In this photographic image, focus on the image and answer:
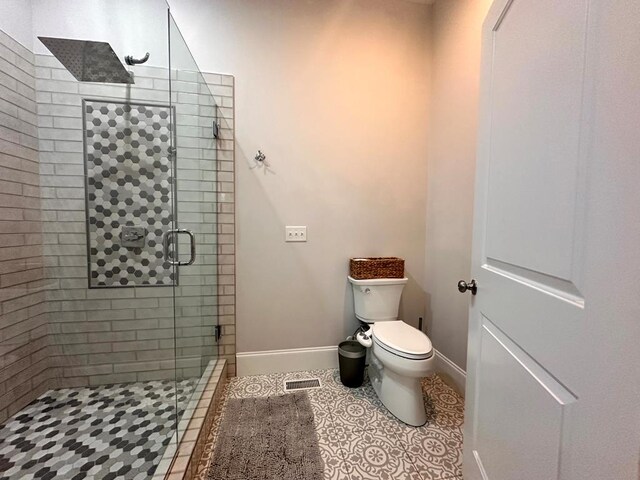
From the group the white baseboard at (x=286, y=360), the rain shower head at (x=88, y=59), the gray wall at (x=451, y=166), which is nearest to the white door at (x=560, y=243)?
the gray wall at (x=451, y=166)

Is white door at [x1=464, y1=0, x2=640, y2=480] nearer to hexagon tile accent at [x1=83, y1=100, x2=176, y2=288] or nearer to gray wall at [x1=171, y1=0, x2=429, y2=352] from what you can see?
gray wall at [x1=171, y1=0, x2=429, y2=352]

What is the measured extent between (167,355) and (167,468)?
737 mm

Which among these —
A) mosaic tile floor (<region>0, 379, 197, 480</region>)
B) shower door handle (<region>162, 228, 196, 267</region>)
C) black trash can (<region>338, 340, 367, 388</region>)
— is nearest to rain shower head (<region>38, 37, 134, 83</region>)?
shower door handle (<region>162, 228, 196, 267</region>)

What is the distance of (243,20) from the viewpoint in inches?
72.7

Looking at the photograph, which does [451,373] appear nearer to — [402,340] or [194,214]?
[402,340]

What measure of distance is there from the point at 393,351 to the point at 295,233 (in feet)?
3.37

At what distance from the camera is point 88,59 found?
1.61 m

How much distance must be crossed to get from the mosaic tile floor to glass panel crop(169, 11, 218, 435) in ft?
0.57

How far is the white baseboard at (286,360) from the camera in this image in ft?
6.56

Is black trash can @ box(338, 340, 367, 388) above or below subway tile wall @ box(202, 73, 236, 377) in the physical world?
below

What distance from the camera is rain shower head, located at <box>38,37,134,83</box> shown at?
1.59 meters

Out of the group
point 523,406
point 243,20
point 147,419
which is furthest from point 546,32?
point 147,419

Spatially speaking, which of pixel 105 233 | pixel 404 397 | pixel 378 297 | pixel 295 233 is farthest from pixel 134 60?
pixel 404 397

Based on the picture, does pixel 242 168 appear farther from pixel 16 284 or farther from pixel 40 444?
pixel 40 444
